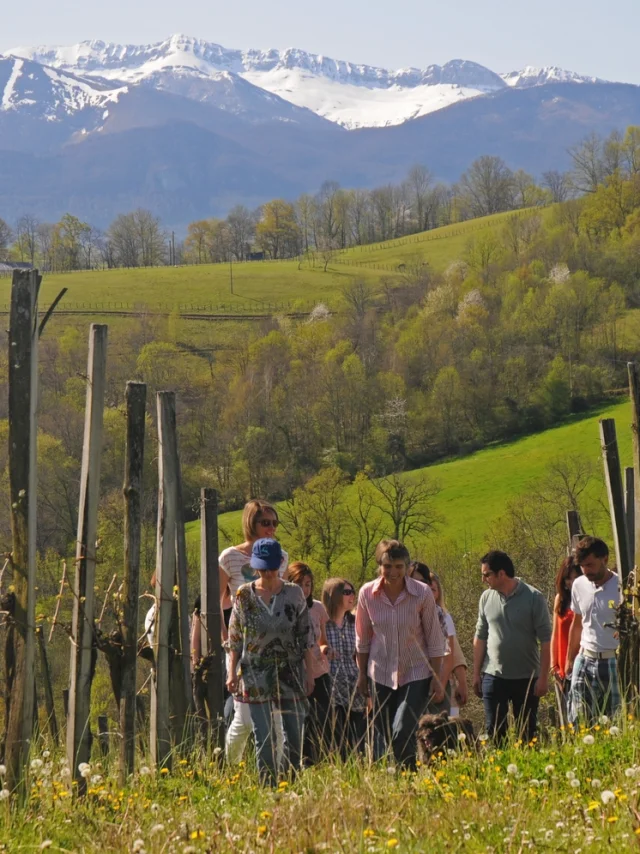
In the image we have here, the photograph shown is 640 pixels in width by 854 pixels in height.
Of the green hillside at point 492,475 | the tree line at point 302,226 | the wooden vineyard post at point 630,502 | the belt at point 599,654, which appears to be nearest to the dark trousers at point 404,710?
the belt at point 599,654

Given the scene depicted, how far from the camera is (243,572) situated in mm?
7750

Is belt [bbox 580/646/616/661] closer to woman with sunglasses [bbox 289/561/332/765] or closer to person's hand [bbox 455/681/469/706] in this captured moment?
person's hand [bbox 455/681/469/706]

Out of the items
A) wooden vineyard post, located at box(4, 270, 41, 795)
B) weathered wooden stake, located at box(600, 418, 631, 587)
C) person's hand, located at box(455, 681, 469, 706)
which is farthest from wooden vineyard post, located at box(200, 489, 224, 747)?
weathered wooden stake, located at box(600, 418, 631, 587)

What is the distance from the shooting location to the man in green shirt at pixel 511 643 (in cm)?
811

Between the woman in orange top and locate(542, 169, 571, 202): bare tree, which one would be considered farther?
locate(542, 169, 571, 202): bare tree

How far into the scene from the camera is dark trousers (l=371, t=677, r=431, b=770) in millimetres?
6914

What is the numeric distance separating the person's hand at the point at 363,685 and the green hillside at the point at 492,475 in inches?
1737

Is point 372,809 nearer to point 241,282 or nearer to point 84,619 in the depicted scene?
point 84,619

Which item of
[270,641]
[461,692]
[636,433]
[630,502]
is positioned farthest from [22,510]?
[630,502]

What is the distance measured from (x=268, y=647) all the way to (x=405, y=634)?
113cm

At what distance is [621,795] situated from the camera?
4105 mm

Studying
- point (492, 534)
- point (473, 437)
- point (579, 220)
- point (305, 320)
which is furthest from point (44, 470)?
point (579, 220)

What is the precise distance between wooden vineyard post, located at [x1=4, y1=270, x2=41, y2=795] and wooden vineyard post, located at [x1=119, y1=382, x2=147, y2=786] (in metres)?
0.82

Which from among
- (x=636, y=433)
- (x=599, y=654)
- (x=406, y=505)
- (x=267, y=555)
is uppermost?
(x=406, y=505)
